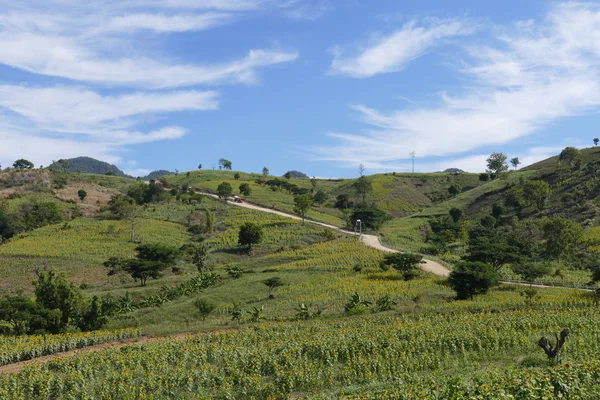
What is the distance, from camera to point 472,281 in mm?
38375

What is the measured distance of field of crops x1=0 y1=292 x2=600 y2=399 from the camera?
13.9 meters

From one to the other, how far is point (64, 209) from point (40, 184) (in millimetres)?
20081

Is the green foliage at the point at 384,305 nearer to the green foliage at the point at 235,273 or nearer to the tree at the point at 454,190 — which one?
the green foliage at the point at 235,273

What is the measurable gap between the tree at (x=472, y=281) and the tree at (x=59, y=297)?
30.5 metres

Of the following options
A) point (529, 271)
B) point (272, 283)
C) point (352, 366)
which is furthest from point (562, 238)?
point (352, 366)

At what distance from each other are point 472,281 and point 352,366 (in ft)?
73.8

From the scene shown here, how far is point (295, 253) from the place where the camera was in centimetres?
6800

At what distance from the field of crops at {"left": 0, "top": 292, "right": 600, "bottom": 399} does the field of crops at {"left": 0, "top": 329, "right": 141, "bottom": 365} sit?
5033 mm

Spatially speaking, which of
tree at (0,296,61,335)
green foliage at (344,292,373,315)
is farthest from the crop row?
tree at (0,296,61,335)

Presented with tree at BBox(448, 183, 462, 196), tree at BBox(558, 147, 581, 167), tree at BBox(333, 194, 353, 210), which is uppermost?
tree at BBox(558, 147, 581, 167)

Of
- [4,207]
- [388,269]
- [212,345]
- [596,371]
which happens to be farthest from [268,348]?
[4,207]

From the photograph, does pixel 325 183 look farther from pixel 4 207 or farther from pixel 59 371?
pixel 59 371

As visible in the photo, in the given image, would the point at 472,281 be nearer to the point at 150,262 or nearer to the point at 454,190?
the point at 150,262

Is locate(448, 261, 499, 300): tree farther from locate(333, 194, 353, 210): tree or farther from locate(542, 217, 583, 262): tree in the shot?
locate(333, 194, 353, 210): tree
